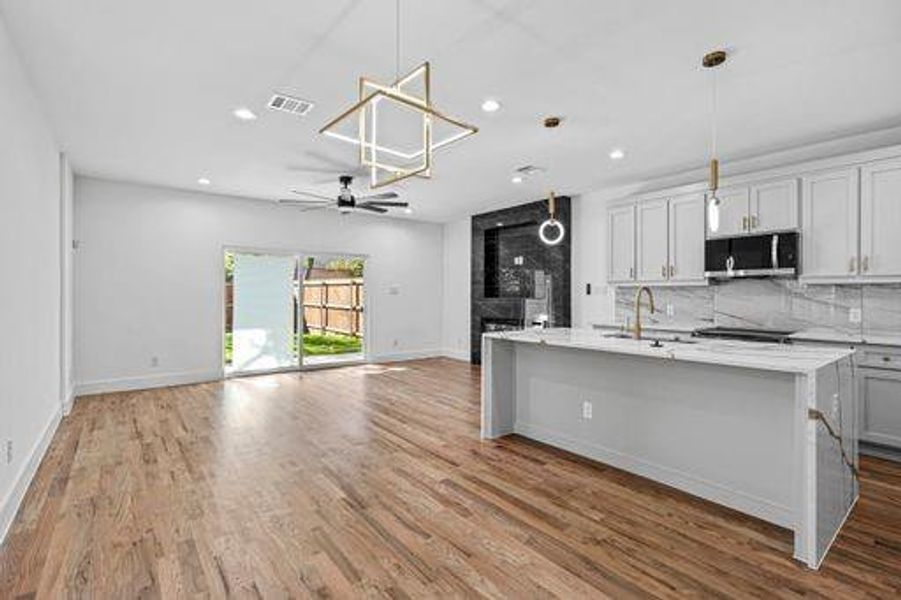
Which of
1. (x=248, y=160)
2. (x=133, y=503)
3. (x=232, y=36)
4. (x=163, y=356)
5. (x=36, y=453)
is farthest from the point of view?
(x=163, y=356)

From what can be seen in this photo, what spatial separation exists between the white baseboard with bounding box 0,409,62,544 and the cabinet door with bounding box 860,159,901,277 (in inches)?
259

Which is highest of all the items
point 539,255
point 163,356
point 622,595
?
point 539,255

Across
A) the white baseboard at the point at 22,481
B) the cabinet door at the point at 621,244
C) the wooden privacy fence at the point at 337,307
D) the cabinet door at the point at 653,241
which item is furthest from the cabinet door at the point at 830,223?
the wooden privacy fence at the point at 337,307

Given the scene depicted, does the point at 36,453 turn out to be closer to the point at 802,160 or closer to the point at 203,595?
the point at 203,595

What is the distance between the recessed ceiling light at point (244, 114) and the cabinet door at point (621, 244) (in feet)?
14.7

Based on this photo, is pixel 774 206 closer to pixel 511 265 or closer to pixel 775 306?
pixel 775 306

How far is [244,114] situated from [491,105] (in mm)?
2104

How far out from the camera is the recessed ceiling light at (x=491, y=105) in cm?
363

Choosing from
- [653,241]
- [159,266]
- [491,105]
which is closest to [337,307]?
[159,266]

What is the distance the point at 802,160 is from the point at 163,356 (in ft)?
27.3

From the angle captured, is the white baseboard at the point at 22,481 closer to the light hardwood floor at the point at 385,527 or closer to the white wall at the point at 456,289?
the light hardwood floor at the point at 385,527

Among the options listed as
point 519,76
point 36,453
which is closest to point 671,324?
point 519,76

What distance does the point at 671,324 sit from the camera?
560 centimetres

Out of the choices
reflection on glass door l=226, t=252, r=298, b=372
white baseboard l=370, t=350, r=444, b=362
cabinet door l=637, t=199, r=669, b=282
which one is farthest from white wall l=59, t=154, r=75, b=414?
cabinet door l=637, t=199, r=669, b=282
